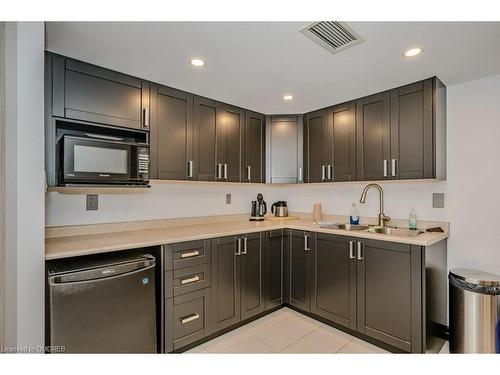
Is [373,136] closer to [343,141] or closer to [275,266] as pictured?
[343,141]

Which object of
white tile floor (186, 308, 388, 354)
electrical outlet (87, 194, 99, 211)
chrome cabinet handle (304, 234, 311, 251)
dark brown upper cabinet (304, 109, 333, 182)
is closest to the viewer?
white tile floor (186, 308, 388, 354)

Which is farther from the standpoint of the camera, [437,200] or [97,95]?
[437,200]

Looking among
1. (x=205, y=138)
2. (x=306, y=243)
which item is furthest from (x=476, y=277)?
(x=205, y=138)

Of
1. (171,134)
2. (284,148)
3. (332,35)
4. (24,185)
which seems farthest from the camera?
(284,148)

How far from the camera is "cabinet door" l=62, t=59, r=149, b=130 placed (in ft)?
6.12

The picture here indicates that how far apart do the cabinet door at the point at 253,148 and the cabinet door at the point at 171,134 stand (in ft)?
2.27

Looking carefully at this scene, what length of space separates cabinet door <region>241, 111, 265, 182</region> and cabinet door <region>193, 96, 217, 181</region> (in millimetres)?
426

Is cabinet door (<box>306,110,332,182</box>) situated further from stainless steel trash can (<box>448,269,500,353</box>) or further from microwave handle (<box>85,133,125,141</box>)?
microwave handle (<box>85,133,125,141</box>)

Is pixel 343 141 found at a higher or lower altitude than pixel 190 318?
higher

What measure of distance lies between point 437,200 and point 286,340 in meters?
1.82

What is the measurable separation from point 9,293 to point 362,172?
2.74 m

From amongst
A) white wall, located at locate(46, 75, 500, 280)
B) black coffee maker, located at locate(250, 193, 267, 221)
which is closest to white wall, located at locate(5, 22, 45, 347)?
white wall, located at locate(46, 75, 500, 280)

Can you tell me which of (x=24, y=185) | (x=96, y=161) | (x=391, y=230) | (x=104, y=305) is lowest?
(x=104, y=305)

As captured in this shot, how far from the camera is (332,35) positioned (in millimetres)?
1584
